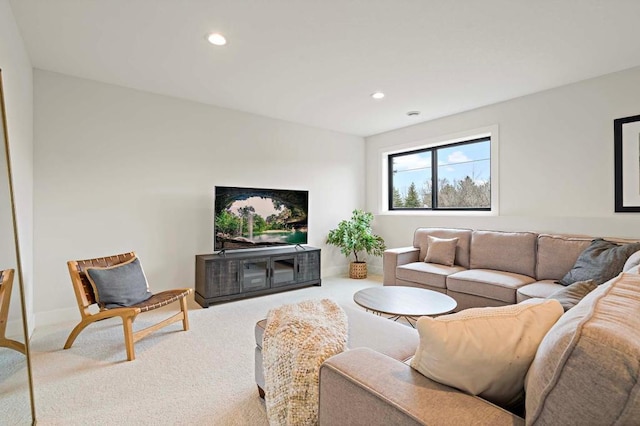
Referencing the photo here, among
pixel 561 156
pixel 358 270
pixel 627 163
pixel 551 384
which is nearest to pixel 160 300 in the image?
pixel 551 384

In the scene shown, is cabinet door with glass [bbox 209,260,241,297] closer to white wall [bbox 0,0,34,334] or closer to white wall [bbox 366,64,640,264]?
white wall [bbox 0,0,34,334]

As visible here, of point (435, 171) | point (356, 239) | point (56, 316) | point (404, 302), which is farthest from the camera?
point (356, 239)

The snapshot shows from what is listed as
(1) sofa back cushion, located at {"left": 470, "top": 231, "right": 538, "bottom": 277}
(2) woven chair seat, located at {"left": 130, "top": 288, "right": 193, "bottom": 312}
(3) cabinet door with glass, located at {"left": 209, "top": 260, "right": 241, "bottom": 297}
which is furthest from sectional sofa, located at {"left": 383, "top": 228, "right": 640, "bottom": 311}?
(2) woven chair seat, located at {"left": 130, "top": 288, "right": 193, "bottom": 312}

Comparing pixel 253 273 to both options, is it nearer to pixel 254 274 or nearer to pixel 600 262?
pixel 254 274

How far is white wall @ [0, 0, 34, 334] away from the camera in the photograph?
2006mm

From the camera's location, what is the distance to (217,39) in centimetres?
252

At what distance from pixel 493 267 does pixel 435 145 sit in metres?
2.08

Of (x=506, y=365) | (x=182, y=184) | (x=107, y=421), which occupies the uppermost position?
(x=182, y=184)

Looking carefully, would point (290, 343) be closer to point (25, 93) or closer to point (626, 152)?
point (25, 93)

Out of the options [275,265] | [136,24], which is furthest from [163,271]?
[136,24]

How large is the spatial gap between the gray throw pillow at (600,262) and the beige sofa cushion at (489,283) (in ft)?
1.26

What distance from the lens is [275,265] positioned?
419 cm

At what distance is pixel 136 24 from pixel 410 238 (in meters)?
4.24

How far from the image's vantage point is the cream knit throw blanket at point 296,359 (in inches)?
49.8
